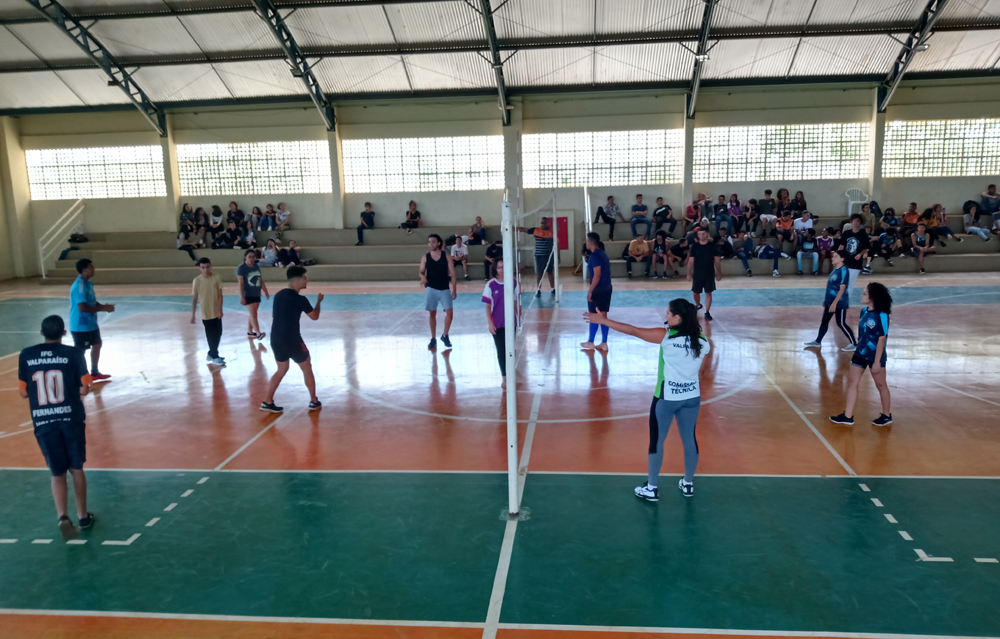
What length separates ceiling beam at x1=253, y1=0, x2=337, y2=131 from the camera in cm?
2003

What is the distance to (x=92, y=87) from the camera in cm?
2484

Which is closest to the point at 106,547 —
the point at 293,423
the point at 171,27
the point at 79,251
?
the point at 293,423

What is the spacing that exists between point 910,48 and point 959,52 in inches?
85.1

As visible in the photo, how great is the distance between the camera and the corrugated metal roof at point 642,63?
22.4 meters

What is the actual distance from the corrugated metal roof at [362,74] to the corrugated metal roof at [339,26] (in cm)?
88

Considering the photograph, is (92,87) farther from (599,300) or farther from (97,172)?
(599,300)

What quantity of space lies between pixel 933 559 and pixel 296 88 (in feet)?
78.8

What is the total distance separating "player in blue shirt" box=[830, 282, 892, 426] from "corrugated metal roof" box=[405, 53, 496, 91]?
1754 cm

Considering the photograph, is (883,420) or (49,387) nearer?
(49,387)

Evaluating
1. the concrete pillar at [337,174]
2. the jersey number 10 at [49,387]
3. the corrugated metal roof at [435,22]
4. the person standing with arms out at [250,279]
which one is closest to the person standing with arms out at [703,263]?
the person standing with arms out at [250,279]

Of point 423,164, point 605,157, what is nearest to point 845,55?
point 605,157

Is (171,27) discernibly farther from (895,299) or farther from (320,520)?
(895,299)

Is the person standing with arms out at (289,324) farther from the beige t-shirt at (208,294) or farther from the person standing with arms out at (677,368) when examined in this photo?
the person standing with arms out at (677,368)

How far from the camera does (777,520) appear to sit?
609 cm
